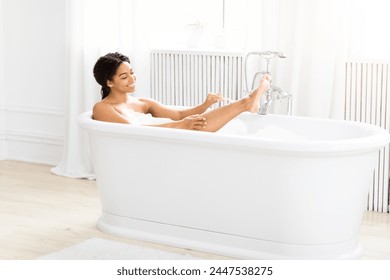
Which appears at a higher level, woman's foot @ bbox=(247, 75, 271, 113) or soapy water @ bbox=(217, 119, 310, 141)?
woman's foot @ bbox=(247, 75, 271, 113)

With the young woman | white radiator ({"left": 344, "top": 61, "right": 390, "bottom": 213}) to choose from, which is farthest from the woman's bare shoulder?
white radiator ({"left": 344, "top": 61, "right": 390, "bottom": 213})

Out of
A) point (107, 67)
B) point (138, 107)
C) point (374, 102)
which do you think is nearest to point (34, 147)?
point (138, 107)

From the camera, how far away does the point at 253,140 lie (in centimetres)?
356

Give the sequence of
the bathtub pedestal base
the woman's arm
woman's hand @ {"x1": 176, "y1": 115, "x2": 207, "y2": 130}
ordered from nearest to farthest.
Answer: the bathtub pedestal base
woman's hand @ {"x1": 176, "y1": 115, "x2": 207, "y2": 130}
the woman's arm

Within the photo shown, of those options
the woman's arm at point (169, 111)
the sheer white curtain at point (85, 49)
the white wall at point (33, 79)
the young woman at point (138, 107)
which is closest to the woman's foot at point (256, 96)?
the young woman at point (138, 107)

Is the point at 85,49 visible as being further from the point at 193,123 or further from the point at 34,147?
the point at 193,123

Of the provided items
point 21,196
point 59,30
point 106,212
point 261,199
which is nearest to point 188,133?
point 261,199

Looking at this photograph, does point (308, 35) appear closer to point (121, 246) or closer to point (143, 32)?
point (143, 32)

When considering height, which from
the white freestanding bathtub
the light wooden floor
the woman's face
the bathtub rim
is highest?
the woman's face

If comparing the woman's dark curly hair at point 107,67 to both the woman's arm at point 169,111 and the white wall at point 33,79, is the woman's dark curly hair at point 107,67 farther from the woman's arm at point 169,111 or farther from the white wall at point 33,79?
the white wall at point 33,79

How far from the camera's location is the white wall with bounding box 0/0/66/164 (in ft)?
18.9

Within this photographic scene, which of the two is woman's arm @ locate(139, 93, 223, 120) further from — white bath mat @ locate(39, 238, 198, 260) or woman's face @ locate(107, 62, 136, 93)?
white bath mat @ locate(39, 238, 198, 260)

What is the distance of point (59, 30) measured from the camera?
5.70 meters

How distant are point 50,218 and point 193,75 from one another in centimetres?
142
